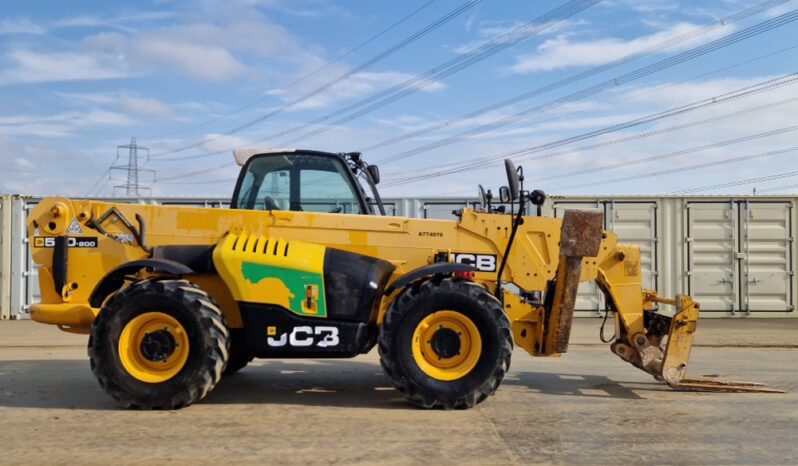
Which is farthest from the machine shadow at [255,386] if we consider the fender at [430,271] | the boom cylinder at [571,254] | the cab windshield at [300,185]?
A: the cab windshield at [300,185]

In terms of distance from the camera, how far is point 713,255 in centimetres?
1495

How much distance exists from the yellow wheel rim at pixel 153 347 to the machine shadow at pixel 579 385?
11.7ft

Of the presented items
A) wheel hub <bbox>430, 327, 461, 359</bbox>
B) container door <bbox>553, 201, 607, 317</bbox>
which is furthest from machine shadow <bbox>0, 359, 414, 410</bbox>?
container door <bbox>553, 201, 607, 317</bbox>

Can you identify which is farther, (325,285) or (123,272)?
(123,272)

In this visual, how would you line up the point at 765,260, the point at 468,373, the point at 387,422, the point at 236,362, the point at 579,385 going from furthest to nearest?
the point at 765,260, the point at 236,362, the point at 579,385, the point at 468,373, the point at 387,422

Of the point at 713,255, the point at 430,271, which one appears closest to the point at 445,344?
the point at 430,271

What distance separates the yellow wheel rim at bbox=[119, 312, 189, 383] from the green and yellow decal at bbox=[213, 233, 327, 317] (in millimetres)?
630

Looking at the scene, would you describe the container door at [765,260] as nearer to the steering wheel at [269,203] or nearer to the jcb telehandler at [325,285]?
the jcb telehandler at [325,285]

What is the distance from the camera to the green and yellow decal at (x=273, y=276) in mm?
6559

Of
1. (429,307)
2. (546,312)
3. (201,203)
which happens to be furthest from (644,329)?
(201,203)

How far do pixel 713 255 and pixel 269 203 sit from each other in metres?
10.9

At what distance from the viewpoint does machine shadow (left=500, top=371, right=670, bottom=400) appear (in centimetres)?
752

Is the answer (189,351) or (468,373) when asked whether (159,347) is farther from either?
(468,373)

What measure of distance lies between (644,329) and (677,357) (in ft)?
1.35
